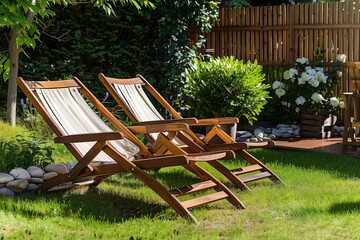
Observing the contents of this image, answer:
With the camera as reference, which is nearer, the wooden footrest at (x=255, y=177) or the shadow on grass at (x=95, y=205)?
the shadow on grass at (x=95, y=205)

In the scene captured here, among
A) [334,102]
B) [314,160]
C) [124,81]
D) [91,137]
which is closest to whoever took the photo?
[91,137]

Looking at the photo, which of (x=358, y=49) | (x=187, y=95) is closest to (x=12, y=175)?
(x=187, y=95)

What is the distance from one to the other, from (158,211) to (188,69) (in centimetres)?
492

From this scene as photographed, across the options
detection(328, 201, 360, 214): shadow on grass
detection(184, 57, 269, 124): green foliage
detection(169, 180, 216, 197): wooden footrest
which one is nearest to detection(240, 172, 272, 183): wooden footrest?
detection(169, 180, 216, 197): wooden footrest

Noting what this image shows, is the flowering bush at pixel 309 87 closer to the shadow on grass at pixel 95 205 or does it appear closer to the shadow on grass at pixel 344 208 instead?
the shadow on grass at pixel 95 205

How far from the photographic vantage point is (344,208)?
529 centimetres

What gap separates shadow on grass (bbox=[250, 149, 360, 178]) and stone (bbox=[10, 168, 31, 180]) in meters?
2.83

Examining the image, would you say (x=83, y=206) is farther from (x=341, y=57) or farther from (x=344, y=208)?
(x=341, y=57)

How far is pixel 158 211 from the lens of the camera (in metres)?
5.27

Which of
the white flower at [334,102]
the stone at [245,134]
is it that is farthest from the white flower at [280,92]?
the stone at [245,134]

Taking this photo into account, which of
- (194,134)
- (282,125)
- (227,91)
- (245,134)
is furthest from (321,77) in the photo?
(194,134)

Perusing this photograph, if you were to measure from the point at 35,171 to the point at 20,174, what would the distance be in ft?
0.47

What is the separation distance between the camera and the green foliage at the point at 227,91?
353 inches

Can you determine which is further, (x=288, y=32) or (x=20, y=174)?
(x=288, y=32)
